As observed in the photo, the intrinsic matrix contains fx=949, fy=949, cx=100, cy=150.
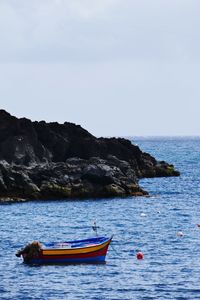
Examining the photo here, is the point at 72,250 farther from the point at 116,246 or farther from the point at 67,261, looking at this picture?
the point at 116,246

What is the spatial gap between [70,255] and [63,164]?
52329 mm

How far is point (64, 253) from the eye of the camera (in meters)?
74.8

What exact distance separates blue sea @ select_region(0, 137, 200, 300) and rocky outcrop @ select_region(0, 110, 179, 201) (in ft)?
8.47

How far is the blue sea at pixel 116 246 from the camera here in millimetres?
65062

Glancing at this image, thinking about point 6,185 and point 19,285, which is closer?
point 19,285

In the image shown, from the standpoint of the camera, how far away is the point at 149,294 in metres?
63.3

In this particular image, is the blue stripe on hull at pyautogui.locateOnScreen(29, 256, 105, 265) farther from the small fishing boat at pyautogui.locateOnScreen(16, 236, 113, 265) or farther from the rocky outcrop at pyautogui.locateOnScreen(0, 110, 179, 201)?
the rocky outcrop at pyautogui.locateOnScreen(0, 110, 179, 201)

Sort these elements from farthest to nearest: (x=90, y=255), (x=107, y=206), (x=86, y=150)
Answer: (x=86, y=150) → (x=107, y=206) → (x=90, y=255)

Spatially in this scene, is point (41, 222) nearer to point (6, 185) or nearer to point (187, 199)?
point (6, 185)

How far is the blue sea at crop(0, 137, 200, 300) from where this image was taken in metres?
65.1

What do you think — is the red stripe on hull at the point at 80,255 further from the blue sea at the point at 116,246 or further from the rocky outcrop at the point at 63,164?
the rocky outcrop at the point at 63,164

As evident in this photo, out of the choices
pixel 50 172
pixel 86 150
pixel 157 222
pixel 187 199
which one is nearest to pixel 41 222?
pixel 157 222

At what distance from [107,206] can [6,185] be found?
41.7 ft

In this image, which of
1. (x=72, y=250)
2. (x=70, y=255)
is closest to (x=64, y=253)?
(x=70, y=255)
